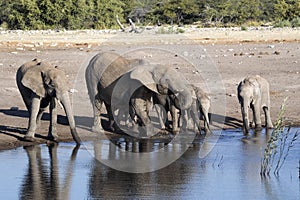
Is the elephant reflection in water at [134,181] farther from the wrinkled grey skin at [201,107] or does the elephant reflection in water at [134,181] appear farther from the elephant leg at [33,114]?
the wrinkled grey skin at [201,107]

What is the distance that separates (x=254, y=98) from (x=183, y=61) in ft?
36.3

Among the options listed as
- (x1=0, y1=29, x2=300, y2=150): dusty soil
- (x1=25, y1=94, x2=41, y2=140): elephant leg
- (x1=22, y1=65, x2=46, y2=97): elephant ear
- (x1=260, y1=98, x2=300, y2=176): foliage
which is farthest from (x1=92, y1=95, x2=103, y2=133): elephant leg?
(x1=260, y1=98, x2=300, y2=176): foliage

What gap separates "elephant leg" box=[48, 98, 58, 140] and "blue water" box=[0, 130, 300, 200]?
1.41ft

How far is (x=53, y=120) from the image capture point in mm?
14156

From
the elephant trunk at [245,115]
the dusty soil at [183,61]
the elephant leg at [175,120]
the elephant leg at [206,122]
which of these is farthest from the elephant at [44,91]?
the elephant trunk at [245,115]

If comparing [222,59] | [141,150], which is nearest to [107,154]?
[141,150]

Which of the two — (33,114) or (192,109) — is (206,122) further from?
(33,114)

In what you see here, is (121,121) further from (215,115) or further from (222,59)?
(222,59)

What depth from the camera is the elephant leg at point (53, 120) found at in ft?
46.3

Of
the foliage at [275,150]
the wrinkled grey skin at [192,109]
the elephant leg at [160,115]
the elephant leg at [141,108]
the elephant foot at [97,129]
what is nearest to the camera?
the foliage at [275,150]

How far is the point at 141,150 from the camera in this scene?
13719 mm

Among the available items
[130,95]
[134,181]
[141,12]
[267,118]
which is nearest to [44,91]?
[130,95]

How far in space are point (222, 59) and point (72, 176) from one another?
1631 centimetres

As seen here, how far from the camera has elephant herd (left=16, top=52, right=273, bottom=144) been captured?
13.8 meters
